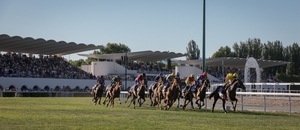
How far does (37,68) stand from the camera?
192 ft

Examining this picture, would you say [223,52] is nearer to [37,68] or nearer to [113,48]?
[113,48]

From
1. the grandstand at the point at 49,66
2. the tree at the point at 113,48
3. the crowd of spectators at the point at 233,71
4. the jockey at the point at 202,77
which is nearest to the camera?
the jockey at the point at 202,77

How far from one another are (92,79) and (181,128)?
51.8 m

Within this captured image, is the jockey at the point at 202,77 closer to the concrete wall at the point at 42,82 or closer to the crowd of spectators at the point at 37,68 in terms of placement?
the concrete wall at the point at 42,82

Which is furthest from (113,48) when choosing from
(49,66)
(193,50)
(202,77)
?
(202,77)

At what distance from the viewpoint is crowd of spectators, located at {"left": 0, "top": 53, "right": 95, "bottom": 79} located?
54.8m

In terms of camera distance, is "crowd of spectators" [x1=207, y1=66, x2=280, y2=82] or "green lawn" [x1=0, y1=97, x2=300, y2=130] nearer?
"green lawn" [x1=0, y1=97, x2=300, y2=130]

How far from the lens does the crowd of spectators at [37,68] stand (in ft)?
180

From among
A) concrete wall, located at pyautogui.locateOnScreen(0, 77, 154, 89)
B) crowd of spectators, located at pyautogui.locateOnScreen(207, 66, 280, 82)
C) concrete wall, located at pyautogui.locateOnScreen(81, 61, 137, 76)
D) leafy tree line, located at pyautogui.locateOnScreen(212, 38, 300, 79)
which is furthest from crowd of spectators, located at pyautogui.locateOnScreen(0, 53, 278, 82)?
leafy tree line, located at pyautogui.locateOnScreen(212, 38, 300, 79)

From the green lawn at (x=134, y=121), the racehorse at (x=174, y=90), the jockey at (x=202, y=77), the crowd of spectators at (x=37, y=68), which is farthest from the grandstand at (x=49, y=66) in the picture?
the green lawn at (x=134, y=121)

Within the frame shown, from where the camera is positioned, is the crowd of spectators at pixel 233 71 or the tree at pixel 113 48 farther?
the tree at pixel 113 48

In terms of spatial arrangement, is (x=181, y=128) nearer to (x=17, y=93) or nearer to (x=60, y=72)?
(x=17, y=93)

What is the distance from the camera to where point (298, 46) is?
89.4m

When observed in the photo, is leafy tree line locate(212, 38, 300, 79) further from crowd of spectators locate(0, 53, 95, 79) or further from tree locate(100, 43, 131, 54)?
crowd of spectators locate(0, 53, 95, 79)
